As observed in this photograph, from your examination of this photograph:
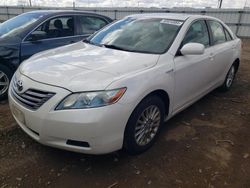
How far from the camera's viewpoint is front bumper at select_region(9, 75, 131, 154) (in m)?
2.40

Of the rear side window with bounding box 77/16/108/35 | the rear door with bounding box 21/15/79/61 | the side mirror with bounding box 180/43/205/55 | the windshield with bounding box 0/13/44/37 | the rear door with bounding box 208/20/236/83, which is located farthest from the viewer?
the rear side window with bounding box 77/16/108/35

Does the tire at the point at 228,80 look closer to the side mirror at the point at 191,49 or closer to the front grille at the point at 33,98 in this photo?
the side mirror at the point at 191,49

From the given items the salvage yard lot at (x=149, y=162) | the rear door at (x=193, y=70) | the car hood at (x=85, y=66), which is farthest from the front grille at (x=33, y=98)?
the rear door at (x=193, y=70)

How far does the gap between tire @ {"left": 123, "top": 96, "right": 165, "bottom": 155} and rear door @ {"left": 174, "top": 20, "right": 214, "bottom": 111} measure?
41 cm

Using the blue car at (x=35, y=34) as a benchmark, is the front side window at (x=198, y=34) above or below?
above

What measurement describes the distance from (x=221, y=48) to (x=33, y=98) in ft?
10.9

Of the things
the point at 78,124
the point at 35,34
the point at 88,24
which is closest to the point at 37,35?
the point at 35,34

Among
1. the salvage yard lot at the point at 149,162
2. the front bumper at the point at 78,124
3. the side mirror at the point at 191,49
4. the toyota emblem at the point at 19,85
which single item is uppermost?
the side mirror at the point at 191,49

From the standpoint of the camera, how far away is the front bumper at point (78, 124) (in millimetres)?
2402

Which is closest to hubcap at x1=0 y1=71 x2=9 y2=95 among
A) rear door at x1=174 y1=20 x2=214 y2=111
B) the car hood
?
the car hood

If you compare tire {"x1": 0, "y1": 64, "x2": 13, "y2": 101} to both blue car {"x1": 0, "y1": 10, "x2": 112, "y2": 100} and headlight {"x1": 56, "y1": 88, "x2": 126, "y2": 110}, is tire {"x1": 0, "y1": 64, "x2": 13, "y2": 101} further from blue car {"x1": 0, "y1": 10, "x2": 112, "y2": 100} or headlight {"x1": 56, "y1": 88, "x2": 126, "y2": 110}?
headlight {"x1": 56, "y1": 88, "x2": 126, "y2": 110}

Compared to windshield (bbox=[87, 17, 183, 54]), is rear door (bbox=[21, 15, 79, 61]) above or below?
A: below

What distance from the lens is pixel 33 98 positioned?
259 centimetres

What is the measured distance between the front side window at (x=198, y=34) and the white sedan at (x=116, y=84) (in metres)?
0.01
